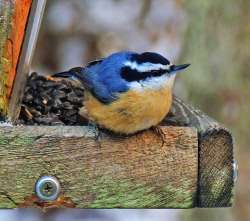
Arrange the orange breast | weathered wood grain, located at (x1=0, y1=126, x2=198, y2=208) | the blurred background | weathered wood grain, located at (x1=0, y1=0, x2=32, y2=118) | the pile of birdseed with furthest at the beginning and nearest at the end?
the blurred background → the pile of birdseed → the orange breast → weathered wood grain, located at (x1=0, y1=0, x2=32, y2=118) → weathered wood grain, located at (x1=0, y1=126, x2=198, y2=208)

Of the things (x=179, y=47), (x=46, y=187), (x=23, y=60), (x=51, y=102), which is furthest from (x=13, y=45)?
(x=179, y=47)

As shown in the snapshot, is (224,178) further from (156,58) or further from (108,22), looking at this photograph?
(108,22)

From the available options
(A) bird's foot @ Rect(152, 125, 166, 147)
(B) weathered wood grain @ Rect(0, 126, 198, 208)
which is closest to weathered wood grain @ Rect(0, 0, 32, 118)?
(B) weathered wood grain @ Rect(0, 126, 198, 208)

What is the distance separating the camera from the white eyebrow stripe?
12.2 feet

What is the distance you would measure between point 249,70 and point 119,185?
270 cm

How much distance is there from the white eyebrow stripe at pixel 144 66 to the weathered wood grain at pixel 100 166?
0.30 metres

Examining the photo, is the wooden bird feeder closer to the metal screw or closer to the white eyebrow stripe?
the metal screw

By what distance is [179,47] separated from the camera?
6.78m

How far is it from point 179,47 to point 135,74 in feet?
9.93

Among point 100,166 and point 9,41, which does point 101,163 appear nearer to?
point 100,166

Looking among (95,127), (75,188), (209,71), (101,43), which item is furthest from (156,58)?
(101,43)

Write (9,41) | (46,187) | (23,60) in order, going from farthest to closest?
(23,60), (9,41), (46,187)

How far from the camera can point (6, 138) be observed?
3.31m

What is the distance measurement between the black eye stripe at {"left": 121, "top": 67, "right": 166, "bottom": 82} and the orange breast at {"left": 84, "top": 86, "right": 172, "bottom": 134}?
0.07m
